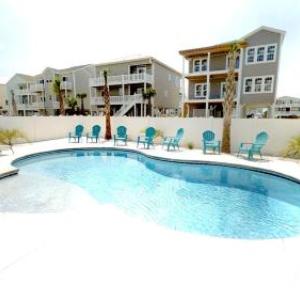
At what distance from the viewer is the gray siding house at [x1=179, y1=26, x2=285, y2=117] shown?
19.7m

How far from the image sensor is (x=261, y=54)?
65.9 ft

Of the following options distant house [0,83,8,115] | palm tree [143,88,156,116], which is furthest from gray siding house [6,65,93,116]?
palm tree [143,88,156,116]

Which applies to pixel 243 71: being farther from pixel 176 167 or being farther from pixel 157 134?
pixel 176 167

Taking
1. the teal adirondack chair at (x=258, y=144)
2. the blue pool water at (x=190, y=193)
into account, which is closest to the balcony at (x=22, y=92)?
the blue pool water at (x=190, y=193)

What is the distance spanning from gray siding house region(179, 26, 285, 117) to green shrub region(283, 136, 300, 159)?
1174 cm

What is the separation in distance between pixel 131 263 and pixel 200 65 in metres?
23.3

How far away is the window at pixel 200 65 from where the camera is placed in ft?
75.5

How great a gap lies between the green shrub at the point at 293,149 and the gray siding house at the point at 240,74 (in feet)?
38.5

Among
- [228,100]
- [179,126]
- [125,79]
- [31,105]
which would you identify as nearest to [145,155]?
[179,126]

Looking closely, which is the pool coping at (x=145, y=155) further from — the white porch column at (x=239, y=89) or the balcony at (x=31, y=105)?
the balcony at (x=31, y=105)

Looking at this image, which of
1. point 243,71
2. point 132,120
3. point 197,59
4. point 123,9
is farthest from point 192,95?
point 123,9

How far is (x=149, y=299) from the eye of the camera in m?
2.31

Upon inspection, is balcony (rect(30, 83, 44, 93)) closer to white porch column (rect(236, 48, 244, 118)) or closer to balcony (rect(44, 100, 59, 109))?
balcony (rect(44, 100, 59, 109))

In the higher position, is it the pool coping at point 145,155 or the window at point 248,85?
the window at point 248,85
